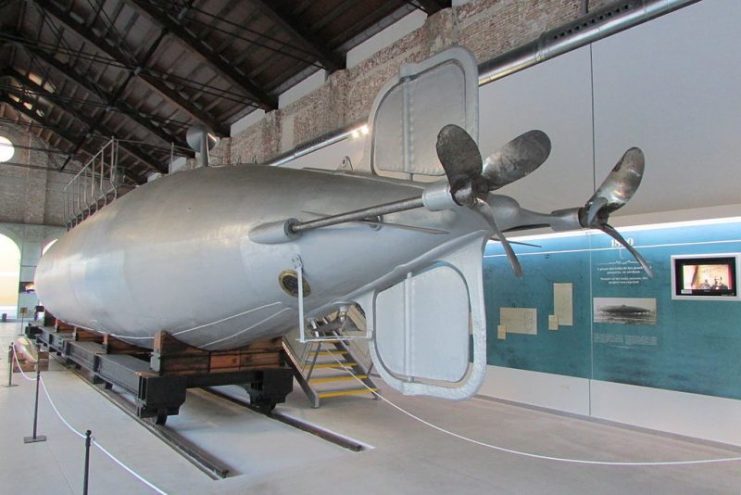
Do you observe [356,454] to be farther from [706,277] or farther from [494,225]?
[706,277]

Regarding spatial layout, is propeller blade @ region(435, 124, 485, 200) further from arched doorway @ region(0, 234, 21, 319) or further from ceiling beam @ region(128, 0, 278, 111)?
arched doorway @ region(0, 234, 21, 319)

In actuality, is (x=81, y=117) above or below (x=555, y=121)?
above

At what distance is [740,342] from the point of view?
4664 millimetres

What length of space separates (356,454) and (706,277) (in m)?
3.69

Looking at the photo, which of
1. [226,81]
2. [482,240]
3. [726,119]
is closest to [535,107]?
[726,119]

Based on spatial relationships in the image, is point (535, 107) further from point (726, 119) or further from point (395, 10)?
point (395, 10)

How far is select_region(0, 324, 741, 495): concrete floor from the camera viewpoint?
3.49 m

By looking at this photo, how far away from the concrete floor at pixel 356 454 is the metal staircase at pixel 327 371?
202 mm

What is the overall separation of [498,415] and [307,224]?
390cm

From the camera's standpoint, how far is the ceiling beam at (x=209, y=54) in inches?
436

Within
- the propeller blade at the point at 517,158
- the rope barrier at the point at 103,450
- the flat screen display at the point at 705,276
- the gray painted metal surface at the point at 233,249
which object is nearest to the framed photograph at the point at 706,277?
the flat screen display at the point at 705,276

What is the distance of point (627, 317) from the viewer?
Answer: 548 centimetres

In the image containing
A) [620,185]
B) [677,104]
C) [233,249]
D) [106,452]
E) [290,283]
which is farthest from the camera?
[677,104]

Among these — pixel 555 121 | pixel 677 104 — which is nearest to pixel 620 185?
pixel 677 104
